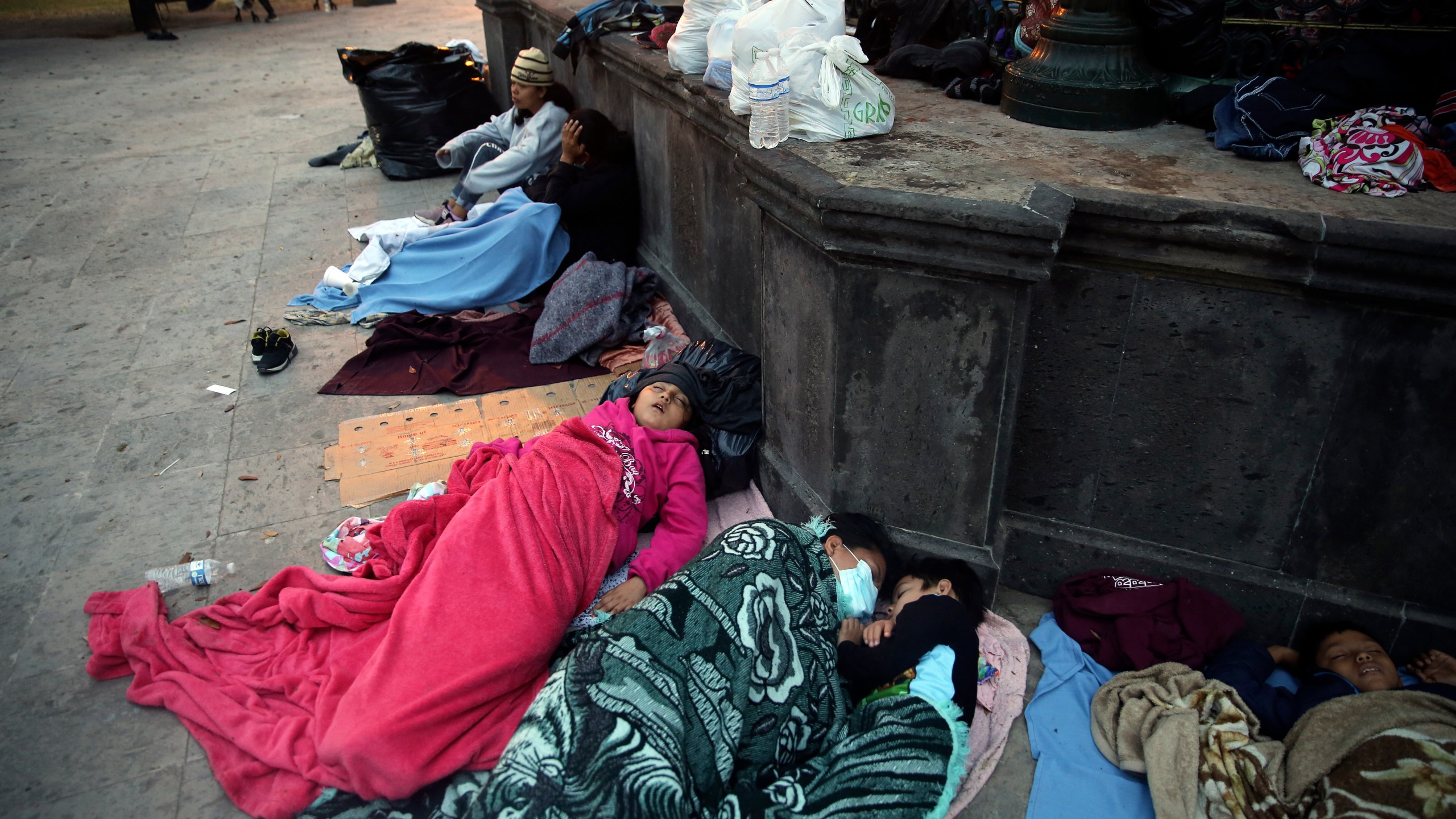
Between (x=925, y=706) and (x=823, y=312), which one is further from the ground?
(x=823, y=312)

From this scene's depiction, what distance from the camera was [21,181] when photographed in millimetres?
6715

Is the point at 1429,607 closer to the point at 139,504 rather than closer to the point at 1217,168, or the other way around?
the point at 1217,168

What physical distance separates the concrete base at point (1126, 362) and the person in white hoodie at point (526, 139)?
306cm

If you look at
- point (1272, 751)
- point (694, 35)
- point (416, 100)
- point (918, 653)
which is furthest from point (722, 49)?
point (416, 100)

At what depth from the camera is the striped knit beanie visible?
535cm

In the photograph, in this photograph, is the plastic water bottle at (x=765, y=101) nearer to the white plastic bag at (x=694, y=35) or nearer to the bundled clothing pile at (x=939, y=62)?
the white plastic bag at (x=694, y=35)

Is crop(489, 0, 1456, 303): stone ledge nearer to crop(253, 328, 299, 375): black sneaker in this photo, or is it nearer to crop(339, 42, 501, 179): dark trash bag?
crop(253, 328, 299, 375): black sneaker

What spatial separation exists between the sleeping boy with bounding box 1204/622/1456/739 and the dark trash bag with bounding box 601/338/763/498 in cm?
152

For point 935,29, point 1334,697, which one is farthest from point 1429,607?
point 935,29

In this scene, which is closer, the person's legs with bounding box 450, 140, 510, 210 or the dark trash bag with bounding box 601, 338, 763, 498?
the dark trash bag with bounding box 601, 338, 763, 498

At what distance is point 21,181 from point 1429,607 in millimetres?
8609

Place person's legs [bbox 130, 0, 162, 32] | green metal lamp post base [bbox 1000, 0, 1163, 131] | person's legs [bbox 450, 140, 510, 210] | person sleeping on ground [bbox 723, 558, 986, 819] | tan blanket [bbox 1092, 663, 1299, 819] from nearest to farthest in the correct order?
person sleeping on ground [bbox 723, 558, 986, 819] → tan blanket [bbox 1092, 663, 1299, 819] → green metal lamp post base [bbox 1000, 0, 1163, 131] → person's legs [bbox 450, 140, 510, 210] → person's legs [bbox 130, 0, 162, 32]

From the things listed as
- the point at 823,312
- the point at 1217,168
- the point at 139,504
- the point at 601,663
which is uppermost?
the point at 1217,168

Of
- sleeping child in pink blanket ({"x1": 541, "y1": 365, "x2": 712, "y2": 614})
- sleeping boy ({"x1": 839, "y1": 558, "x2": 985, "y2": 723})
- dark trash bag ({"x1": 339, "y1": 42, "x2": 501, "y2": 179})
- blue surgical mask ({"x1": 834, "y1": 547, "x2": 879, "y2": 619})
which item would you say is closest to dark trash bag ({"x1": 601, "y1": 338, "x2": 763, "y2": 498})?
sleeping child in pink blanket ({"x1": 541, "y1": 365, "x2": 712, "y2": 614})
